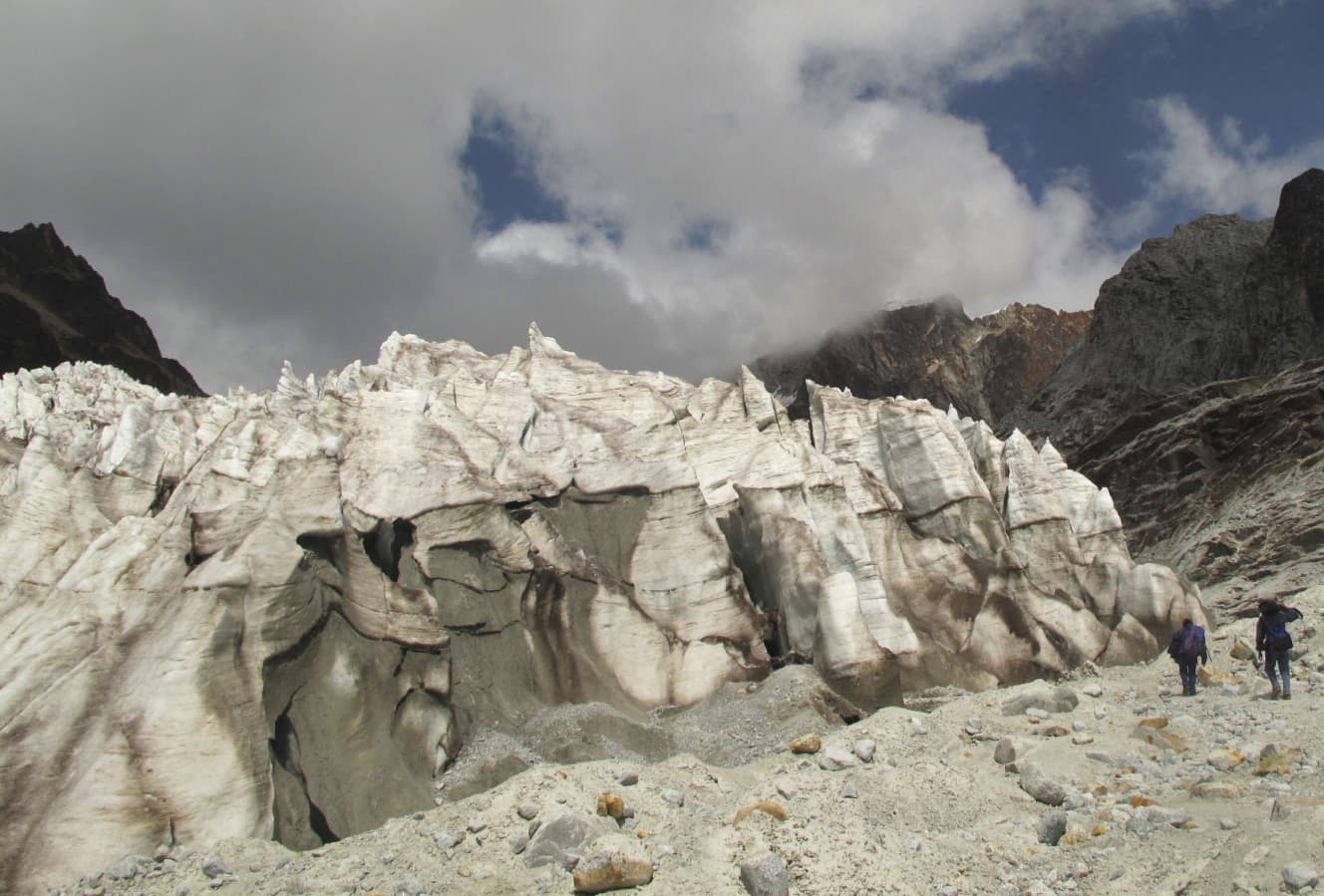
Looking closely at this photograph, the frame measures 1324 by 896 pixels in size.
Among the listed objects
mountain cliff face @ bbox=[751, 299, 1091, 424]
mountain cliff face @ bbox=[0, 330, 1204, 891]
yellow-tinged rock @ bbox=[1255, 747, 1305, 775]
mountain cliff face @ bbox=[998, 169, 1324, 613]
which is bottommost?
yellow-tinged rock @ bbox=[1255, 747, 1305, 775]

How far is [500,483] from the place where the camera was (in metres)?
17.2

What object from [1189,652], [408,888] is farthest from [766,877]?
[1189,652]

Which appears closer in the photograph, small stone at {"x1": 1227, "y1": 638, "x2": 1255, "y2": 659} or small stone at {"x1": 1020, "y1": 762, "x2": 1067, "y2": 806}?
small stone at {"x1": 1020, "y1": 762, "x2": 1067, "y2": 806}

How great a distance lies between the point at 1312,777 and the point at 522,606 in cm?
1019

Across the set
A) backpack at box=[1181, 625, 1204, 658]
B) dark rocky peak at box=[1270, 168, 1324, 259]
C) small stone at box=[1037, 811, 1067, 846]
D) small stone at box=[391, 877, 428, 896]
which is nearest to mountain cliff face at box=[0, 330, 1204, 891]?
small stone at box=[391, 877, 428, 896]

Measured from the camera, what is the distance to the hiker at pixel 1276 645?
1322 cm

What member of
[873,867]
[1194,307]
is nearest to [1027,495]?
[873,867]

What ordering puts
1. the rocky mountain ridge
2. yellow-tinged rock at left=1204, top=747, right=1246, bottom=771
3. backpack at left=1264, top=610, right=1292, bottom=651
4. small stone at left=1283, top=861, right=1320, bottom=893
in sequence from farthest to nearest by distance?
the rocky mountain ridge < backpack at left=1264, top=610, right=1292, bottom=651 < yellow-tinged rock at left=1204, top=747, right=1246, bottom=771 < small stone at left=1283, top=861, right=1320, bottom=893

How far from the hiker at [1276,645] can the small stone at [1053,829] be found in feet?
19.0

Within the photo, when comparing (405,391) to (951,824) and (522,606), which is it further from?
(951,824)

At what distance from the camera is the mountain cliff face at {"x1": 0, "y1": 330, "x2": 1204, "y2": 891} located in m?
10.4

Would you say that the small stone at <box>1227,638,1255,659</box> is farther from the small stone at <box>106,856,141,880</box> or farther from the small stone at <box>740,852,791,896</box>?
the small stone at <box>106,856,141,880</box>

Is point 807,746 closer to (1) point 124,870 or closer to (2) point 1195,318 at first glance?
(1) point 124,870

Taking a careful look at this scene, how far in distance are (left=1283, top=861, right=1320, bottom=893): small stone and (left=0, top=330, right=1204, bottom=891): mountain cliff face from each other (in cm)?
799
